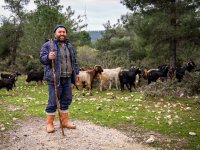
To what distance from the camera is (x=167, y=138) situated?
841 centimetres

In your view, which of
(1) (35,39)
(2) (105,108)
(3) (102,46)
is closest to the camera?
(2) (105,108)

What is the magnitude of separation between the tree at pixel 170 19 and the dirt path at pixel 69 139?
52.7 feet

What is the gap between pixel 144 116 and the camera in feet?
36.1

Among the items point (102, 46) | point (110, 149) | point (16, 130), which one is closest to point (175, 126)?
point (110, 149)

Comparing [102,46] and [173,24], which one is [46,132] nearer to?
[173,24]

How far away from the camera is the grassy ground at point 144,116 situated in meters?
8.56

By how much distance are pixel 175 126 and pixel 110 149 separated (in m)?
2.79

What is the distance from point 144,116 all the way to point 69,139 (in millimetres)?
3717

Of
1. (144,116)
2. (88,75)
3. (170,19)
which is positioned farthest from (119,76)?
(144,116)

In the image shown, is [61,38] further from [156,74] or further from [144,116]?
[156,74]

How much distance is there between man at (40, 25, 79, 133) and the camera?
8.43 metres

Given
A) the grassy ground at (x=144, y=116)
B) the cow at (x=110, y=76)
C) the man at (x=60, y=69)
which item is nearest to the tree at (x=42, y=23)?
the cow at (x=110, y=76)

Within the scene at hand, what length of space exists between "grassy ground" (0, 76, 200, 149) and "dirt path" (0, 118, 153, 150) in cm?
49

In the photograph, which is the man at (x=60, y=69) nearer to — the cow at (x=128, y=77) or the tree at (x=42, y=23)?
the cow at (x=128, y=77)
